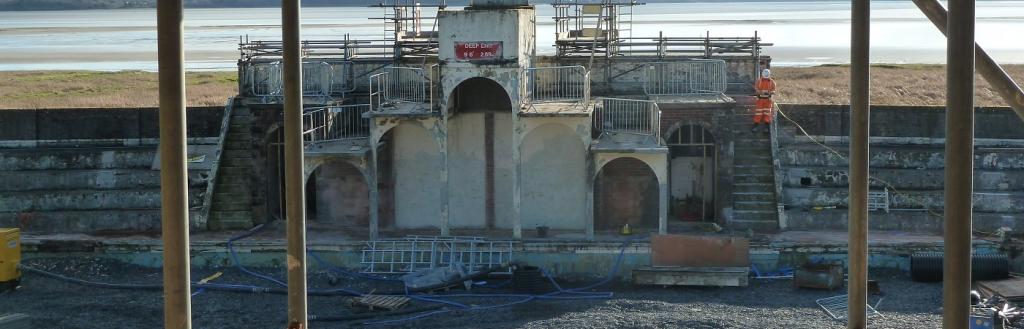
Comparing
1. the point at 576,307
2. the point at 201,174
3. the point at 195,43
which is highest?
the point at 195,43

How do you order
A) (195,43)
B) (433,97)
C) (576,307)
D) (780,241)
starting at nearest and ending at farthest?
1. (576,307)
2. (780,241)
3. (433,97)
4. (195,43)

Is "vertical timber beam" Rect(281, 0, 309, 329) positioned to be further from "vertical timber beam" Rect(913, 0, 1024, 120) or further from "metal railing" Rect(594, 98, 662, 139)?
"metal railing" Rect(594, 98, 662, 139)

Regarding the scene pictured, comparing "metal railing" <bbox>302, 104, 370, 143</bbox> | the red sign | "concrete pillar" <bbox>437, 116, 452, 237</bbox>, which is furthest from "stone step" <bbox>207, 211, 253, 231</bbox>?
the red sign

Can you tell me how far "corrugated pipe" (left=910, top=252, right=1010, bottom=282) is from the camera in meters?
25.7

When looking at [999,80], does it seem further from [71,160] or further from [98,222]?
[71,160]

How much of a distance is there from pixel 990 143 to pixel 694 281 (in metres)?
9.68

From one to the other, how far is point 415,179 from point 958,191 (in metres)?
22.1

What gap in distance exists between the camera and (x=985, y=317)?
20844 millimetres

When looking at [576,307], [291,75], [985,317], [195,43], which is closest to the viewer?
[291,75]

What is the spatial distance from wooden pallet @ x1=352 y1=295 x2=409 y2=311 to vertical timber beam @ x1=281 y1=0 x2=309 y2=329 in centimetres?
1167

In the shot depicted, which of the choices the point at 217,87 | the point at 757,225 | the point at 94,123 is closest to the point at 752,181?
the point at 757,225

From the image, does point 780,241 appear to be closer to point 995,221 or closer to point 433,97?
point 995,221

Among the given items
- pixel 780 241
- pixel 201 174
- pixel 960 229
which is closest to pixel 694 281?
pixel 780 241

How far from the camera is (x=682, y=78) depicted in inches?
1230
